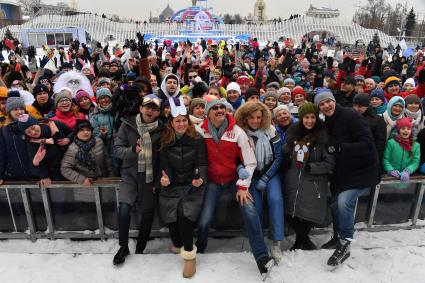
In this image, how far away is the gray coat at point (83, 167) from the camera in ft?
12.6

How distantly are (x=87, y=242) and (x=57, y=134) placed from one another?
1427mm

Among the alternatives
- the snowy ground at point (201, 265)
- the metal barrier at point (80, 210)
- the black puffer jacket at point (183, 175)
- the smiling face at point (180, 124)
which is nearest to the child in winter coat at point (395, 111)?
the metal barrier at point (80, 210)

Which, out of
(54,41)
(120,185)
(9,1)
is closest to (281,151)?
(120,185)

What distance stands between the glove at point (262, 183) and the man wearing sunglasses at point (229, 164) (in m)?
0.15

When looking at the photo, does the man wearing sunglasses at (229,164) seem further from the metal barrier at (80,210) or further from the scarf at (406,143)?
the scarf at (406,143)

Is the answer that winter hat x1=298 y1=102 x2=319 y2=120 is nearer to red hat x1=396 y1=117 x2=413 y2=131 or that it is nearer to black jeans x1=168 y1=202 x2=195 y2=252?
red hat x1=396 y1=117 x2=413 y2=131

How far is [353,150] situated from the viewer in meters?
3.50

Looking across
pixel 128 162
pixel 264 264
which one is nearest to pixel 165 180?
pixel 128 162

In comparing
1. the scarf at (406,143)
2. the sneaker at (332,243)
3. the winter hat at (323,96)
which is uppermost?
the winter hat at (323,96)

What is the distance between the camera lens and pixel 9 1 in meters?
66.3

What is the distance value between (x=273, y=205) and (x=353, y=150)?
1052 mm

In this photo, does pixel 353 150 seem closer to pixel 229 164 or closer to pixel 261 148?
pixel 261 148

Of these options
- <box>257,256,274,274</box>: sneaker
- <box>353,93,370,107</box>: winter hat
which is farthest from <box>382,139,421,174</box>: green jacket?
<box>257,256,274,274</box>: sneaker

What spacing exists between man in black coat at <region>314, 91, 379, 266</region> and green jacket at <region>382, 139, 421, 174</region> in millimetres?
645
